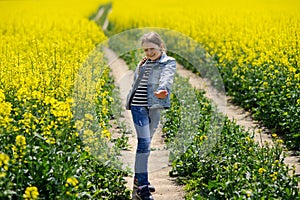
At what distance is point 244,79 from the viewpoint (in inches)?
456

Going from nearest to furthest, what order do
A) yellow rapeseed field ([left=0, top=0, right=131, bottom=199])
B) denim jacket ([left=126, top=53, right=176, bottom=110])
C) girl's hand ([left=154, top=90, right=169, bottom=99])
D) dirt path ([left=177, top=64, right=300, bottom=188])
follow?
yellow rapeseed field ([left=0, top=0, right=131, bottom=199]), girl's hand ([left=154, top=90, right=169, bottom=99]), denim jacket ([left=126, top=53, right=176, bottom=110]), dirt path ([left=177, top=64, right=300, bottom=188])

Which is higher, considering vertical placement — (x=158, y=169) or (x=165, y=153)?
(x=165, y=153)

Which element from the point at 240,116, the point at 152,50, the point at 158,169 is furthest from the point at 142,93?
the point at 240,116

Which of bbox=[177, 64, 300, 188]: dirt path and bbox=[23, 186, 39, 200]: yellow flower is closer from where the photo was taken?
bbox=[23, 186, 39, 200]: yellow flower

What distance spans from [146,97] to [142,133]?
1.36 ft

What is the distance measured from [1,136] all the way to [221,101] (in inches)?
274

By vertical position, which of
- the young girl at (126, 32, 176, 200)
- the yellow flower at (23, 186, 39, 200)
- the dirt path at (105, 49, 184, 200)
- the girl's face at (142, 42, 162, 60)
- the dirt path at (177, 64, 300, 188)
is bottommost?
the dirt path at (105, 49, 184, 200)

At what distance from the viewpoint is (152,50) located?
20.2 feet

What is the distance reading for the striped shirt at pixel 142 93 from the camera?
623 centimetres

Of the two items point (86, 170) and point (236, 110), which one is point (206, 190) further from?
point (236, 110)

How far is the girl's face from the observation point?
611 cm

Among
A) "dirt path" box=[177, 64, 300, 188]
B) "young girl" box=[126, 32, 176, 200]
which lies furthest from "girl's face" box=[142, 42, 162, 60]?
"dirt path" box=[177, 64, 300, 188]

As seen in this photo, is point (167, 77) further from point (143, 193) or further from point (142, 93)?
point (143, 193)

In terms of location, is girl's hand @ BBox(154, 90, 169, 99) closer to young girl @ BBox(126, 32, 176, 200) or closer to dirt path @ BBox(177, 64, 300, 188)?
young girl @ BBox(126, 32, 176, 200)
